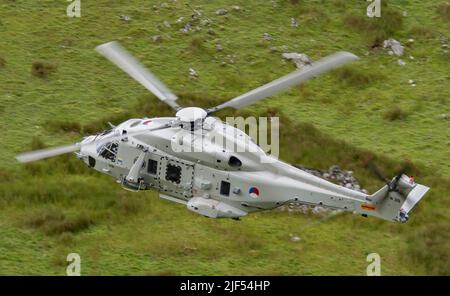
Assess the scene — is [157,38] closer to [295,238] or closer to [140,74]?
[140,74]

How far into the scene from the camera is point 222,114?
2906 centimetres

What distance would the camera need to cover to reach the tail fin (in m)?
19.6

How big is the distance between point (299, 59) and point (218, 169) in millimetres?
12409

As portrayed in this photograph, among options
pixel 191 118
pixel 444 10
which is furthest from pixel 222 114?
pixel 444 10

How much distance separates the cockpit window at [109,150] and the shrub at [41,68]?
886 cm

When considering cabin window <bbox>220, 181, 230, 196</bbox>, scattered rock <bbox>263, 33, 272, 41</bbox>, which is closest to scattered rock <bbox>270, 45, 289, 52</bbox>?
scattered rock <bbox>263, 33, 272, 41</bbox>

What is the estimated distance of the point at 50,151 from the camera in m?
21.3

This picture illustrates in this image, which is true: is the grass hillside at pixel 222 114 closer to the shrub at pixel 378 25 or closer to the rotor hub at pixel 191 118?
the shrub at pixel 378 25

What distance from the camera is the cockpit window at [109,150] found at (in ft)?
73.9

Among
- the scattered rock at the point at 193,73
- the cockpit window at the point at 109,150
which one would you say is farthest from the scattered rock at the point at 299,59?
the cockpit window at the point at 109,150

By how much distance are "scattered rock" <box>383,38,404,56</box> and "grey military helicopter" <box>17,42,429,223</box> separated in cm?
1275

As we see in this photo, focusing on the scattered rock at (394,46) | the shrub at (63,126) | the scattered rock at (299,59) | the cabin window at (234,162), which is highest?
the scattered rock at (394,46)
